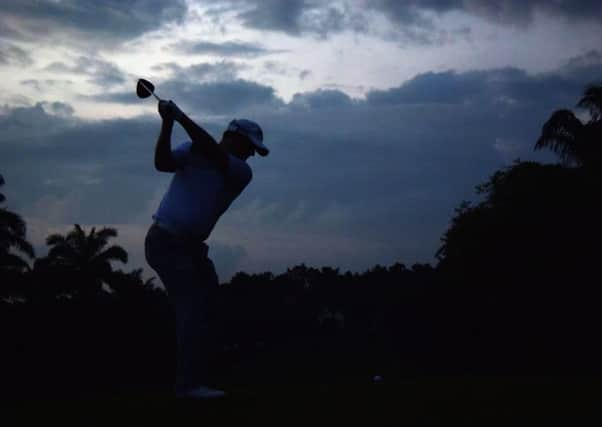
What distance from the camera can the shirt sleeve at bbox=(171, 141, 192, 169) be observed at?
23.2 ft

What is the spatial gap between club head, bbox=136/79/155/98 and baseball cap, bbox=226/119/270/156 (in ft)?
2.71

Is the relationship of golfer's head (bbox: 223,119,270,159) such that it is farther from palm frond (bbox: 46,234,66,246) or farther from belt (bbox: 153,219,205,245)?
palm frond (bbox: 46,234,66,246)

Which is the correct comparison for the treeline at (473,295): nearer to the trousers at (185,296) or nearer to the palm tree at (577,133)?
the palm tree at (577,133)

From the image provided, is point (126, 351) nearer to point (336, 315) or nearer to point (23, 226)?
point (23, 226)

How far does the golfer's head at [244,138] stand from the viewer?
24.3ft

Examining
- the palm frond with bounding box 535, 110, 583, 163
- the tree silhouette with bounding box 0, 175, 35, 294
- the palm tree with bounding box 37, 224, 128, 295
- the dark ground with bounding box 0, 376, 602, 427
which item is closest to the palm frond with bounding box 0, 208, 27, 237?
the tree silhouette with bounding box 0, 175, 35, 294

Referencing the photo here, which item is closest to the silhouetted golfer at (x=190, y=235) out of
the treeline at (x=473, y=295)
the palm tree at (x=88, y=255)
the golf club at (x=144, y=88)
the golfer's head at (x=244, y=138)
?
the golfer's head at (x=244, y=138)

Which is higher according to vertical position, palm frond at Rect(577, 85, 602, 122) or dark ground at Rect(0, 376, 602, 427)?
palm frond at Rect(577, 85, 602, 122)

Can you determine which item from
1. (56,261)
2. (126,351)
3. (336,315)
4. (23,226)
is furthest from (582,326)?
(336,315)

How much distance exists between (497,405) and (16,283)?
117ft

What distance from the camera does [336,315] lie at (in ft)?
329

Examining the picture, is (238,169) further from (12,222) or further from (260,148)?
(12,222)

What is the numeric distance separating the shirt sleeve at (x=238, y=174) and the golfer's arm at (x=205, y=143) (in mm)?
94

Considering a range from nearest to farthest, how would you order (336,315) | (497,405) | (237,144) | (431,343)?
(497,405) → (237,144) → (431,343) → (336,315)
